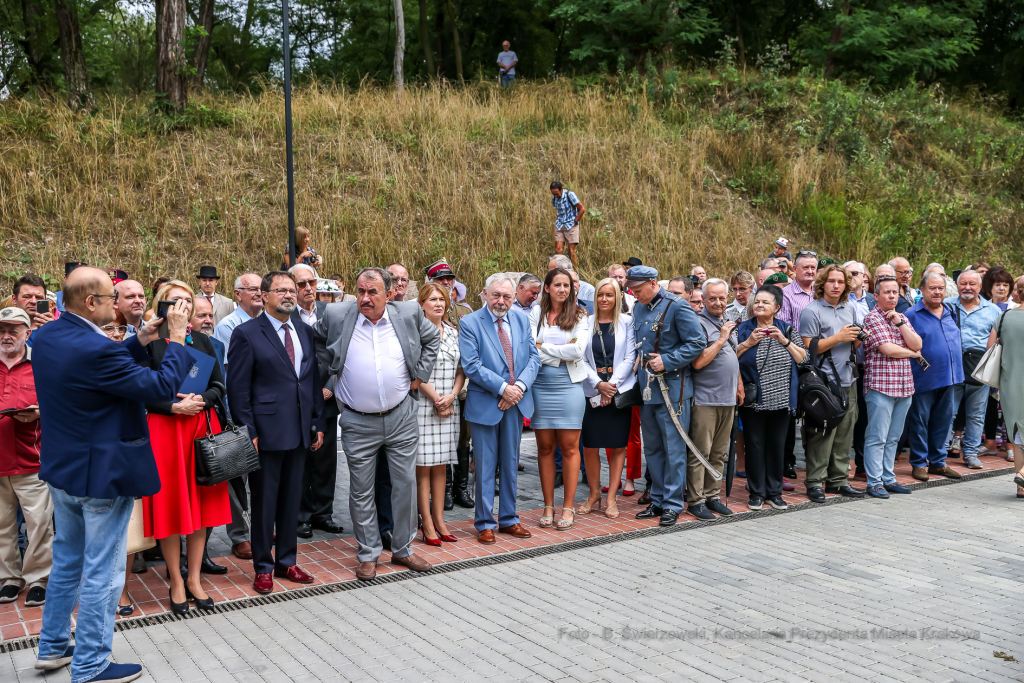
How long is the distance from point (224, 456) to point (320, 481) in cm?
196

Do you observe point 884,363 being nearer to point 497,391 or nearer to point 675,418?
point 675,418

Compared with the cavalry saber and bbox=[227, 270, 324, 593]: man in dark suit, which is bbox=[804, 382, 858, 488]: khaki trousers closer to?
the cavalry saber

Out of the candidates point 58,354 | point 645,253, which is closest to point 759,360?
point 58,354

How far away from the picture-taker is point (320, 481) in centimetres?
728

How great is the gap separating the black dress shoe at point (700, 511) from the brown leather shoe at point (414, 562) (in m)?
2.58

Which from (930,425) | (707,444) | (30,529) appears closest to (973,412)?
(930,425)

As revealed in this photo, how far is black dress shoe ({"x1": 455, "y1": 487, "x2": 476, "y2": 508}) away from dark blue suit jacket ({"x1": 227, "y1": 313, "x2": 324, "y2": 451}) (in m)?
2.58

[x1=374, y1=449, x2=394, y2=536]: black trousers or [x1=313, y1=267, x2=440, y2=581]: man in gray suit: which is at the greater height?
[x1=313, y1=267, x2=440, y2=581]: man in gray suit

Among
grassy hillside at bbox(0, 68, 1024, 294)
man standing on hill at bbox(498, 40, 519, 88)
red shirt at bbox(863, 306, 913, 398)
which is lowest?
red shirt at bbox(863, 306, 913, 398)

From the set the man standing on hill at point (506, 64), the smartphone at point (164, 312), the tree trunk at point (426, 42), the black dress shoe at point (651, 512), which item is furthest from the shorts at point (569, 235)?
the tree trunk at point (426, 42)

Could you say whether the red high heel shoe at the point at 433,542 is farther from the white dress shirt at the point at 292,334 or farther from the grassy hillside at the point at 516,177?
the grassy hillside at the point at 516,177

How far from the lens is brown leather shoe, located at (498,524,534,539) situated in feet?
23.0

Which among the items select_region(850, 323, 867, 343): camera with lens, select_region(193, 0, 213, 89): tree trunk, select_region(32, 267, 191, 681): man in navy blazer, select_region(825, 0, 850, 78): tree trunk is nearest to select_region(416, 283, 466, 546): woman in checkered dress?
select_region(32, 267, 191, 681): man in navy blazer

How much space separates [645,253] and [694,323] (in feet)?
34.3
